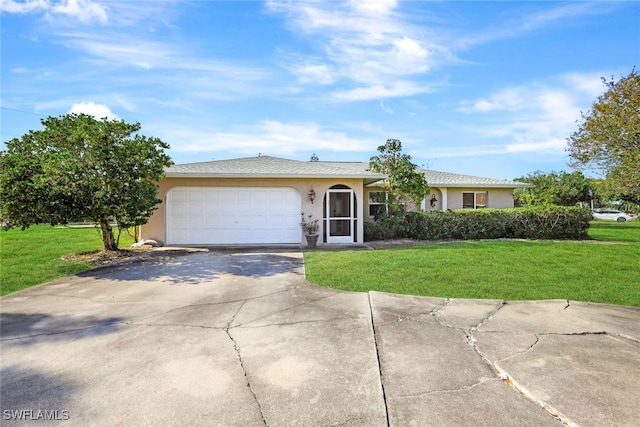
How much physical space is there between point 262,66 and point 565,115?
12.6m

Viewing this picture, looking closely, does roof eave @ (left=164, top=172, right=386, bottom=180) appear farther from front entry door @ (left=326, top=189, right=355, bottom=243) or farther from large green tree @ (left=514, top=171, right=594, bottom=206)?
large green tree @ (left=514, top=171, right=594, bottom=206)

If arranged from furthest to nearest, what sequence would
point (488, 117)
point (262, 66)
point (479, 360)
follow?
1. point (488, 117)
2. point (262, 66)
3. point (479, 360)

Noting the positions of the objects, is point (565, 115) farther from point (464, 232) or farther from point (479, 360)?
point (479, 360)

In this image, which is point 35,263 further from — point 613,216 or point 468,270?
point 613,216

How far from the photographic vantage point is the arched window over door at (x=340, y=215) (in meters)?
13.8

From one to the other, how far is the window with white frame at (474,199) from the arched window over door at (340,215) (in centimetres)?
835

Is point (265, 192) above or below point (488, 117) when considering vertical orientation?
below

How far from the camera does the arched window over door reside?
13789mm

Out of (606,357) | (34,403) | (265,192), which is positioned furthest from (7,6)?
(606,357)

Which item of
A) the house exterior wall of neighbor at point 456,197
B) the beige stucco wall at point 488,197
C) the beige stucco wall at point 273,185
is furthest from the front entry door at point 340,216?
the beige stucco wall at point 488,197

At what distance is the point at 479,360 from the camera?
3445 millimetres

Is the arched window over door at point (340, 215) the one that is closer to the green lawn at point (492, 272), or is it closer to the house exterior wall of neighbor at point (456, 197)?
the green lawn at point (492, 272)

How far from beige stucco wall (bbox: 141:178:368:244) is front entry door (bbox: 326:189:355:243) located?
1.03 feet

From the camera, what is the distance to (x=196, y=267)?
8859 millimetres
